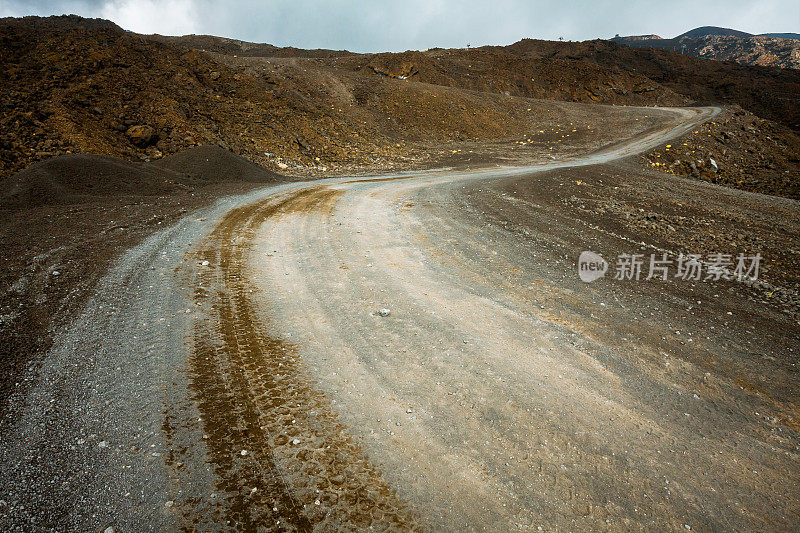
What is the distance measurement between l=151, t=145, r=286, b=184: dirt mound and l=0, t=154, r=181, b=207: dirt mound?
1.02 m

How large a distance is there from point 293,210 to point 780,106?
2216 inches

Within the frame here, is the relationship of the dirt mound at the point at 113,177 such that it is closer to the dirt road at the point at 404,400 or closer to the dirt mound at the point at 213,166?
the dirt mound at the point at 213,166

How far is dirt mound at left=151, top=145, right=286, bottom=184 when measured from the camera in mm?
11953

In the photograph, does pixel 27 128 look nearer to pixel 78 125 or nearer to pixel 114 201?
pixel 78 125

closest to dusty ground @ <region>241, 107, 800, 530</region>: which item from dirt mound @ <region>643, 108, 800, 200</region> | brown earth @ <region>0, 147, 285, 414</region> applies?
brown earth @ <region>0, 147, 285, 414</region>

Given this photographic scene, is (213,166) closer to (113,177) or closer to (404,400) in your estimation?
(113,177)

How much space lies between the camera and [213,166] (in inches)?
494

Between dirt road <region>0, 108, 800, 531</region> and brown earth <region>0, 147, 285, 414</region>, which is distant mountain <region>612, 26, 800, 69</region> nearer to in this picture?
dirt road <region>0, 108, 800, 531</region>

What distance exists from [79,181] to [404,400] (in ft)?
34.4

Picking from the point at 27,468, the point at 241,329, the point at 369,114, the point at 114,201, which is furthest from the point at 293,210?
the point at 369,114

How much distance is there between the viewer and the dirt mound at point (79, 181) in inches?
319

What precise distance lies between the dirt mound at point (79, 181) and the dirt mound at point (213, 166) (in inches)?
40.1

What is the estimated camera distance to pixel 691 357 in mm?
4105

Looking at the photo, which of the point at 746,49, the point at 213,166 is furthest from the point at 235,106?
the point at 746,49
